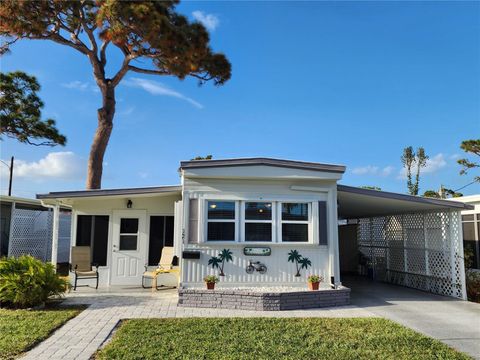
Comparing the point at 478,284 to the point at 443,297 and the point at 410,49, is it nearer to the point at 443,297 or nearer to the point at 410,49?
the point at 443,297

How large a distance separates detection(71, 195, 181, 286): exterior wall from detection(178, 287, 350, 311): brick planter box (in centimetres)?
276

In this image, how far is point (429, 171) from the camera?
3044 cm

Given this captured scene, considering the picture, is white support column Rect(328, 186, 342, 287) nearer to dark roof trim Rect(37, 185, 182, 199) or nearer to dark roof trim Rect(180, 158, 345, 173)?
dark roof trim Rect(180, 158, 345, 173)

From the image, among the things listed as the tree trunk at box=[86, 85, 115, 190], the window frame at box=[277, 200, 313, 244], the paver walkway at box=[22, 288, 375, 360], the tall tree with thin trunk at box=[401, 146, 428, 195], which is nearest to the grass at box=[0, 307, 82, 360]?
the paver walkway at box=[22, 288, 375, 360]

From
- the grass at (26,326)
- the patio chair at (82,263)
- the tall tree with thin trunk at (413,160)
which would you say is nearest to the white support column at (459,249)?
the grass at (26,326)

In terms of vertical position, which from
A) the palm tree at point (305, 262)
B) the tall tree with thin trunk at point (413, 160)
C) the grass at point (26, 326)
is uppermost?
the tall tree with thin trunk at point (413, 160)

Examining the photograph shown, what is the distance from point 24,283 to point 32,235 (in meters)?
8.50

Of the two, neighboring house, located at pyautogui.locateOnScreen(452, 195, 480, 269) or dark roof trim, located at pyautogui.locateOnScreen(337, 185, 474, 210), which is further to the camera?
neighboring house, located at pyautogui.locateOnScreen(452, 195, 480, 269)

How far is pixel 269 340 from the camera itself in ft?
18.0

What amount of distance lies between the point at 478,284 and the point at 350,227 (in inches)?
252

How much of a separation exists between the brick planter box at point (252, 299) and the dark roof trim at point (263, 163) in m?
2.63

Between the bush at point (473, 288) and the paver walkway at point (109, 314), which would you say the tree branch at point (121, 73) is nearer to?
the paver walkway at point (109, 314)

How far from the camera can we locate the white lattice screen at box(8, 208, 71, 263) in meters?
14.1

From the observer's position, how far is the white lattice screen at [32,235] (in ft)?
46.1
